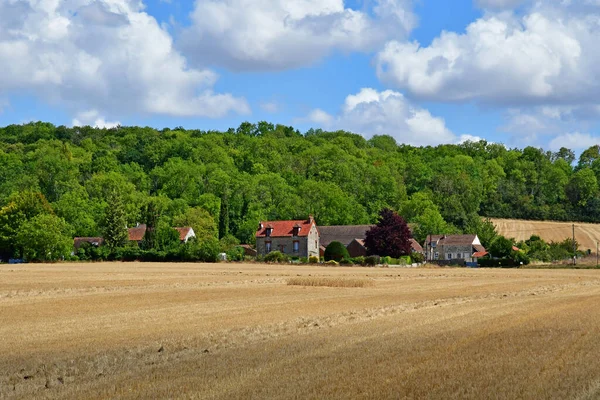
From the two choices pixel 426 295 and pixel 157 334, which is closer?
pixel 157 334

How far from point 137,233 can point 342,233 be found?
119ft

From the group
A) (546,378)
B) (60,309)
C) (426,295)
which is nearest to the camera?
(546,378)

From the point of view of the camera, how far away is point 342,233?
5251 inches

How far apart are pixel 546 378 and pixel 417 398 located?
3.15m

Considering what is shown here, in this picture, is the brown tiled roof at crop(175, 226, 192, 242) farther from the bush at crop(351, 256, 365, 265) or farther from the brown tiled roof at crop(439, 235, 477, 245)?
the brown tiled roof at crop(439, 235, 477, 245)

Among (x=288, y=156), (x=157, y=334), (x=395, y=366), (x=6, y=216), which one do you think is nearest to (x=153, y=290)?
(x=157, y=334)

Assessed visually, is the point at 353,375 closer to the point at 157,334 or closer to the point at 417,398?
the point at 417,398

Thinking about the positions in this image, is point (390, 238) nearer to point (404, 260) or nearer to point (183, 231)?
point (404, 260)

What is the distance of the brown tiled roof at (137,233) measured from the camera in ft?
436

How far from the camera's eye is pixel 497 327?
919 inches

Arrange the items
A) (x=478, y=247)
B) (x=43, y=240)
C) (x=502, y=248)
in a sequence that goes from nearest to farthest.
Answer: (x=43, y=240), (x=502, y=248), (x=478, y=247)

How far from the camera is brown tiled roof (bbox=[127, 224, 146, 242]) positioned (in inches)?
5235

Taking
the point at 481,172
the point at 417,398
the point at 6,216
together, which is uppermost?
the point at 481,172

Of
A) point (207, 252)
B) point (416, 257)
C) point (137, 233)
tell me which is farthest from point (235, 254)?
point (137, 233)
